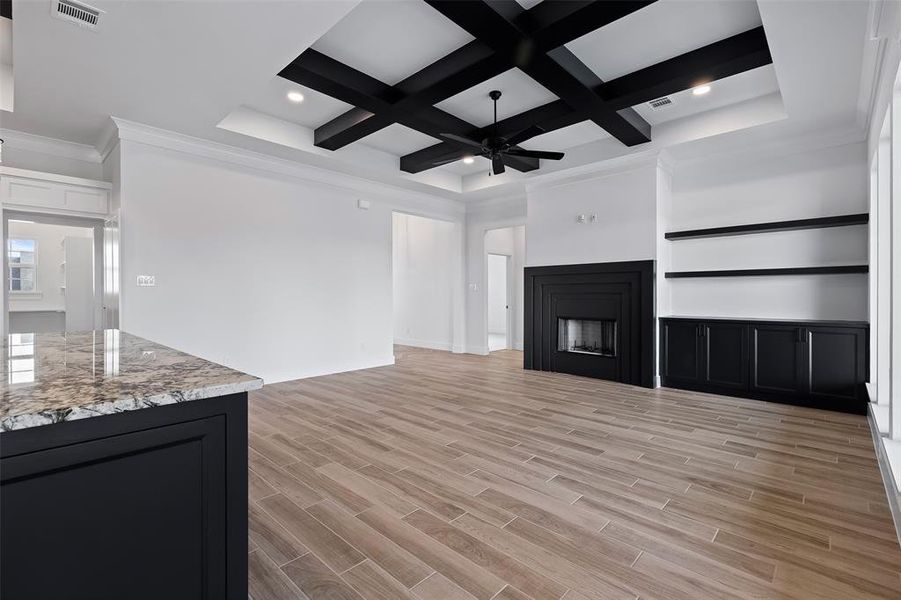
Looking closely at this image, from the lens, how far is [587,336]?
595 cm

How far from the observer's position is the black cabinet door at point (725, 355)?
464 cm

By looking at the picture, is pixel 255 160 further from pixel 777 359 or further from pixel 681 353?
pixel 777 359

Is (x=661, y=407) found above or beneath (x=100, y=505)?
beneath

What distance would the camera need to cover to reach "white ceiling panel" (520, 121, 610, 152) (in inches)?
198

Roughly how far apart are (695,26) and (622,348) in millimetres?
3512

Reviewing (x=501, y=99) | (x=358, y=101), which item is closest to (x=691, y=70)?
(x=501, y=99)

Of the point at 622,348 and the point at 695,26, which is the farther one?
the point at 622,348

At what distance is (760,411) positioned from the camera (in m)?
4.12

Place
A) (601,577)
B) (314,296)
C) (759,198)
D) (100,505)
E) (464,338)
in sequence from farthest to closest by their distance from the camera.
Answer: (464,338) → (314,296) → (759,198) → (601,577) → (100,505)

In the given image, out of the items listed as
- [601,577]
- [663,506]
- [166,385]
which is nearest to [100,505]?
[166,385]

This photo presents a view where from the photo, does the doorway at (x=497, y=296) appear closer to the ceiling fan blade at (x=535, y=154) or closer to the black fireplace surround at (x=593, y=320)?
the black fireplace surround at (x=593, y=320)

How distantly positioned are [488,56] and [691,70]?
1769 millimetres

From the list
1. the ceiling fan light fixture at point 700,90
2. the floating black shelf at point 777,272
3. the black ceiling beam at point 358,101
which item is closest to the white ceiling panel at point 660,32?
the ceiling fan light fixture at point 700,90

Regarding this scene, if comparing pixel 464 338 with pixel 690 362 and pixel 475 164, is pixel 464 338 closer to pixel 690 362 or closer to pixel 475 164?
pixel 475 164
